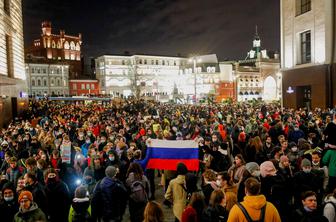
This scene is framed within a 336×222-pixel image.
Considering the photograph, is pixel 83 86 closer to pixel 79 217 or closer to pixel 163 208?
pixel 163 208

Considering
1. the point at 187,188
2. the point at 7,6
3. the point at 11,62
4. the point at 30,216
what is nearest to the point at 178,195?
the point at 187,188

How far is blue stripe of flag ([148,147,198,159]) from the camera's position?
9.58 m

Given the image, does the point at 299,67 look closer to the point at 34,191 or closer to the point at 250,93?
the point at 34,191

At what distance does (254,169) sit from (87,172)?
150 inches

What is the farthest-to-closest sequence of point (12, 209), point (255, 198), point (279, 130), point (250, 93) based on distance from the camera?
1. point (250, 93)
2. point (279, 130)
3. point (12, 209)
4. point (255, 198)

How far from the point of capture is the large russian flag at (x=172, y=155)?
9.52 meters

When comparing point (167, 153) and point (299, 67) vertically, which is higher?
point (299, 67)

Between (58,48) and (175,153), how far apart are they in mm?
107255

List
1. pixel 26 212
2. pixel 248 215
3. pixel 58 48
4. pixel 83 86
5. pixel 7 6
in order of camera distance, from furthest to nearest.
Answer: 1. pixel 58 48
2. pixel 83 86
3. pixel 7 6
4. pixel 26 212
5. pixel 248 215

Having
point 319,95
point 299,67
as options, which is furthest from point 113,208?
point 299,67

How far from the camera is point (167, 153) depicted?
9.63 metres

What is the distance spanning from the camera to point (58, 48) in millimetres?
108500

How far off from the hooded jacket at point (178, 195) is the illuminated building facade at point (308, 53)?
2481 centimetres

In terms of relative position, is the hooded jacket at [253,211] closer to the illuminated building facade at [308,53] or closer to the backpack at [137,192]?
the backpack at [137,192]
